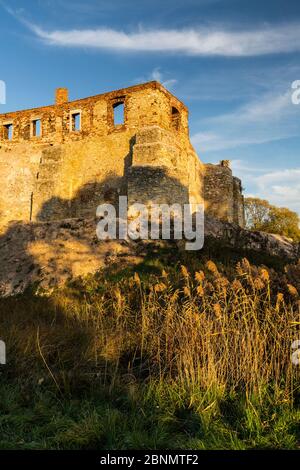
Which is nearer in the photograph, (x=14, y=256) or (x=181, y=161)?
(x=14, y=256)

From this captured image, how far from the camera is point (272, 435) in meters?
3.65

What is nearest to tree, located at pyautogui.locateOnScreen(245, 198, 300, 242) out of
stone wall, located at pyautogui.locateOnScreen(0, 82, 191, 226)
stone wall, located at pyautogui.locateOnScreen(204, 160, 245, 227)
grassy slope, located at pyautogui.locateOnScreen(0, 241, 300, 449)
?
stone wall, located at pyautogui.locateOnScreen(204, 160, 245, 227)

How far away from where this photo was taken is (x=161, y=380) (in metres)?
4.68

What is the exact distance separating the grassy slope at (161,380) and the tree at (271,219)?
31.9m

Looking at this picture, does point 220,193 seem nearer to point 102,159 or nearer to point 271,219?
point 102,159

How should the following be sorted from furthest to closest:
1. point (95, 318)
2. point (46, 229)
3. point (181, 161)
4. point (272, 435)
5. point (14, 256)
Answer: point (181, 161) → point (46, 229) → point (14, 256) → point (95, 318) → point (272, 435)

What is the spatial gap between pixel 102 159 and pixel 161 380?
1797cm

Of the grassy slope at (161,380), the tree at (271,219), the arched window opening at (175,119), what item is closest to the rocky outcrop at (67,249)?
the grassy slope at (161,380)

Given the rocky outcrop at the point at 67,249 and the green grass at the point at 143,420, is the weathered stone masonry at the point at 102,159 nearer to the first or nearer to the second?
the rocky outcrop at the point at 67,249

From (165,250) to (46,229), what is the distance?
13.4 feet

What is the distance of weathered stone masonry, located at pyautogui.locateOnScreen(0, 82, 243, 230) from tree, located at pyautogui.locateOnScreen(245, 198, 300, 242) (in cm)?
1214

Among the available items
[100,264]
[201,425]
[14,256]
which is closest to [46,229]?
[14,256]

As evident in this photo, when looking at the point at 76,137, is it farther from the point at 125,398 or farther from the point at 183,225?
the point at 125,398

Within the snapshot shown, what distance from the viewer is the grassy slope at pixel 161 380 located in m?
3.76
